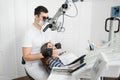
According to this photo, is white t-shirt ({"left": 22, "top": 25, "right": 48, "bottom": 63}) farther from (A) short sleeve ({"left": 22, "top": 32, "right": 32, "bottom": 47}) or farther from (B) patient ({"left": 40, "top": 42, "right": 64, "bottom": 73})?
(B) patient ({"left": 40, "top": 42, "right": 64, "bottom": 73})

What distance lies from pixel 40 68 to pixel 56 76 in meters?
0.56

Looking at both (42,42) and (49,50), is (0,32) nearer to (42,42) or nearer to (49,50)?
→ (42,42)

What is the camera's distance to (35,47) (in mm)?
1610

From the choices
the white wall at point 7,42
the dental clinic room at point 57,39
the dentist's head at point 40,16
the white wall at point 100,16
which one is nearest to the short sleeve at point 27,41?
the dental clinic room at point 57,39

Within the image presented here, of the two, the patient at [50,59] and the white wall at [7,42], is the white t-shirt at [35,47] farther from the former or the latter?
the white wall at [7,42]

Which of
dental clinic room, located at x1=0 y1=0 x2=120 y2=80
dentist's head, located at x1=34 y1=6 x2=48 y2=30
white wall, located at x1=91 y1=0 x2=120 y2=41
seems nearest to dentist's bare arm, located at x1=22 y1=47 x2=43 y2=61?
dental clinic room, located at x1=0 y1=0 x2=120 y2=80

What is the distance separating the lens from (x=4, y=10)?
2.14 metres

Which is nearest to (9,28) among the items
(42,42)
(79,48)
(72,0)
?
(42,42)

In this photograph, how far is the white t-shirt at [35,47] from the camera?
1484mm

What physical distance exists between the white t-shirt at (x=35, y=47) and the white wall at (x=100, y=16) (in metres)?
1.42

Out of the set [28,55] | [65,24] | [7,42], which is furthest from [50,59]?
[65,24]

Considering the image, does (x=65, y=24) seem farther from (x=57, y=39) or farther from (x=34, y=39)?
(x=34, y=39)

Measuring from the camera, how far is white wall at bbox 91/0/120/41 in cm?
261

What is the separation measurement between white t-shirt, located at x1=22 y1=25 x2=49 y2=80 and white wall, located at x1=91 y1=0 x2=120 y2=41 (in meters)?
1.42
